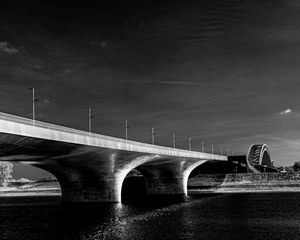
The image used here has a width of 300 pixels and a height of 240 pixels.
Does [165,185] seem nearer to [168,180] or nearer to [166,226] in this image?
[168,180]

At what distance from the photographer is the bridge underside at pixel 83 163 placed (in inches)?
1660

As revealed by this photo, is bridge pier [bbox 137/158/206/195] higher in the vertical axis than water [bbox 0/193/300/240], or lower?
higher

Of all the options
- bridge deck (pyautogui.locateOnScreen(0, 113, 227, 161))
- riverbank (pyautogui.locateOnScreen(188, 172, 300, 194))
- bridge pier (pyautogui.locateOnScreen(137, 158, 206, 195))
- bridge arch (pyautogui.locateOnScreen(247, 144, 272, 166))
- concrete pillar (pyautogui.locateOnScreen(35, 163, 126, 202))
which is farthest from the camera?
bridge arch (pyautogui.locateOnScreen(247, 144, 272, 166))

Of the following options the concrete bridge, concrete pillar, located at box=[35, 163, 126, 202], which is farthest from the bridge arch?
concrete pillar, located at box=[35, 163, 126, 202]

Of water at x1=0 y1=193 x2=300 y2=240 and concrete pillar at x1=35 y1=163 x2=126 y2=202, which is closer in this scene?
water at x1=0 y1=193 x2=300 y2=240

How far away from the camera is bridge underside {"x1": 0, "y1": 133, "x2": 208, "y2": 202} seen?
42.2m

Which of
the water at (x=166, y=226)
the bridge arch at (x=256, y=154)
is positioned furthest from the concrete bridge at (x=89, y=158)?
the bridge arch at (x=256, y=154)

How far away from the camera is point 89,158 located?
5722 cm

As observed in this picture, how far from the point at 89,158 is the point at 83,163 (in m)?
4.62

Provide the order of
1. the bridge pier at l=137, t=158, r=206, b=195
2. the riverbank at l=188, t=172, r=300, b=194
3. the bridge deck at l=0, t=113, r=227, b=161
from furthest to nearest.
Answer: the riverbank at l=188, t=172, r=300, b=194 → the bridge pier at l=137, t=158, r=206, b=195 → the bridge deck at l=0, t=113, r=227, b=161

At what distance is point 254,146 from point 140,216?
453 ft

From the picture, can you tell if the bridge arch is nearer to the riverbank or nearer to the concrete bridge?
the riverbank

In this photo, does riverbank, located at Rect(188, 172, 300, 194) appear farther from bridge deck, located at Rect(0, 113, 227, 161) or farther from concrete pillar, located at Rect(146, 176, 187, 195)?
bridge deck, located at Rect(0, 113, 227, 161)

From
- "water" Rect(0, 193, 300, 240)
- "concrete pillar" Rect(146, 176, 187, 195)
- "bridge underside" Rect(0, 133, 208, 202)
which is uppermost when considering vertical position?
"bridge underside" Rect(0, 133, 208, 202)
